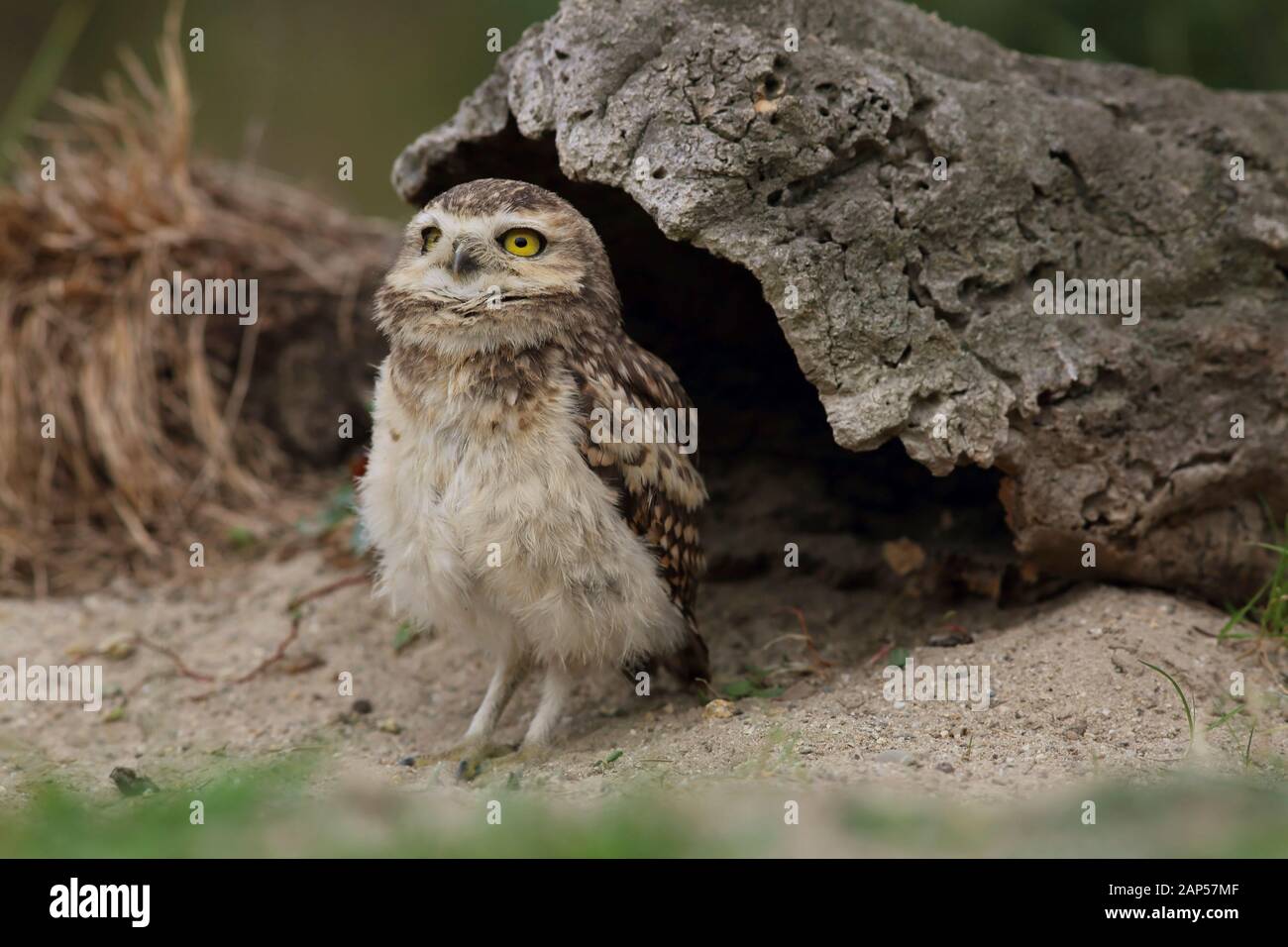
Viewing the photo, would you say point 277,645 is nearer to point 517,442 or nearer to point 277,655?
point 277,655

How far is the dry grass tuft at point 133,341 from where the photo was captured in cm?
634

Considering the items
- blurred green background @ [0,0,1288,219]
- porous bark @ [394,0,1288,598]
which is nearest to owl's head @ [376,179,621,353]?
porous bark @ [394,0,1288,598]

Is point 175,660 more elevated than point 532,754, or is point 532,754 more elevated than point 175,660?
point 175,660

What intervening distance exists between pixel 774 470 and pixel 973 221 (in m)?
1.64

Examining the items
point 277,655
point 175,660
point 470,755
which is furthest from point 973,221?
point 175,660

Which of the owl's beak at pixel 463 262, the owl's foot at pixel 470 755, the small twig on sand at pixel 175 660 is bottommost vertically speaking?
the owl's foot at pixel 470 755

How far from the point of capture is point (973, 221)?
171 inches

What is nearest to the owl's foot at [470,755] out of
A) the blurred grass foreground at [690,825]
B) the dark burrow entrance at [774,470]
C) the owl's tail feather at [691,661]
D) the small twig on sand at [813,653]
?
the owl's tail feather at [691,661]

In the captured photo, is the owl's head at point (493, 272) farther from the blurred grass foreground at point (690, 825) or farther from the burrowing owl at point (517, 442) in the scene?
the blurred grass foreground at point (690, 825)

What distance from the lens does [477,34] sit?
11.6 meters

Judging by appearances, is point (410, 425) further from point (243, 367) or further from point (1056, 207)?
point (243, 367)

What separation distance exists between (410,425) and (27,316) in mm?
3246

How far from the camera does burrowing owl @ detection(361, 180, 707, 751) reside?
409cm

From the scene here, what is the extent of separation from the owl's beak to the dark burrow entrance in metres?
1.06
